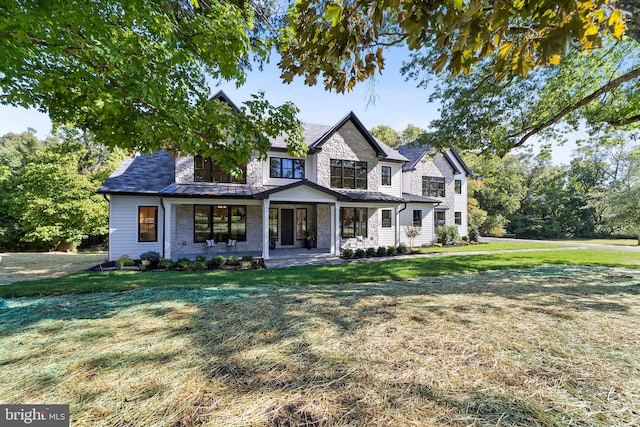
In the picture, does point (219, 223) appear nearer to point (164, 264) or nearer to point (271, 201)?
point (271, 201)

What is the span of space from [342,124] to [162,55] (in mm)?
12382

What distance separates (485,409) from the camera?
76.5 inches

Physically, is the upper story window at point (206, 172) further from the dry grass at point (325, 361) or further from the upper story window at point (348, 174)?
the dry grass at point (325, 361)

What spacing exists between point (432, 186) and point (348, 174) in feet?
30.4

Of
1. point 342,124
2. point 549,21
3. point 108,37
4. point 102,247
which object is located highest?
point 342,124

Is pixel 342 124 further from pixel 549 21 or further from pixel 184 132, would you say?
pixel 549 21

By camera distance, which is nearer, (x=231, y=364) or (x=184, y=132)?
(x=231, y=364)

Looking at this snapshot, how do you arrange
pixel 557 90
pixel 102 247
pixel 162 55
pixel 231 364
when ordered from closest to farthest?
pixel 231 364
pixel 162 55
pixel 557 90
pixel 102 247

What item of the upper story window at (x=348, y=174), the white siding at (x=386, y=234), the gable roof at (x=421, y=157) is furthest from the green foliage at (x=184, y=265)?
the gable roof at (x=421, y=157)

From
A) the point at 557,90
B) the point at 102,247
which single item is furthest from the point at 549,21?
the point at 102,247

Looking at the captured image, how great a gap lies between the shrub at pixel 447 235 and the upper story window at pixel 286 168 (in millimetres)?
11776

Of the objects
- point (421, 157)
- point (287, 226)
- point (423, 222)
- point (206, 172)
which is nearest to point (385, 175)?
point (423, 222)

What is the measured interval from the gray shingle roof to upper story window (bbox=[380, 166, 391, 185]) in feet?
41.2

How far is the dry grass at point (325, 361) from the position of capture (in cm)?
193
